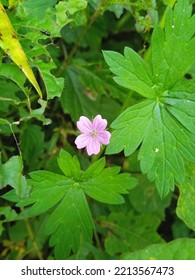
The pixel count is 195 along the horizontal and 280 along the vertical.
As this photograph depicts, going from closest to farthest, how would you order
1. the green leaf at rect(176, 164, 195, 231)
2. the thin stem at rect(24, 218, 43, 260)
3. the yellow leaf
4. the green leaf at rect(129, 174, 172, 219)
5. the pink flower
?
the yellow leaf, the pink flower, the green leaf at rect(176, 164, 195, 231), the thin stem at rect(24, 218, 43, 260), the green leaf at rect(129, 174, 172, 219)

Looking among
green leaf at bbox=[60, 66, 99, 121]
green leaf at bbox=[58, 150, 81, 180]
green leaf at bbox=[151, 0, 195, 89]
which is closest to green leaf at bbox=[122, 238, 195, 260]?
green leaf at bbox=[58, 150, 81, 180]

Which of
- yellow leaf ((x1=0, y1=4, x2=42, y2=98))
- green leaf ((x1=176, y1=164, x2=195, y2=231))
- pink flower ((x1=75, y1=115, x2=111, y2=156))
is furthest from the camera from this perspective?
green leaf ((x1=176, y1=164, x2=195, y2=231))

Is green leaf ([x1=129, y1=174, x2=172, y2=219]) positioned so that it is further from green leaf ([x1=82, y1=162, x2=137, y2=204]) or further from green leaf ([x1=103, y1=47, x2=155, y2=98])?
green leaf ([x1=103, y1=47, x2=155, y2=98])

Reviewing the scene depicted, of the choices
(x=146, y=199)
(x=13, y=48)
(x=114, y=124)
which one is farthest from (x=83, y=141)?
(x=146, y=199)

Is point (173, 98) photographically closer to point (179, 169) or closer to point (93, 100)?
point (179, 169)

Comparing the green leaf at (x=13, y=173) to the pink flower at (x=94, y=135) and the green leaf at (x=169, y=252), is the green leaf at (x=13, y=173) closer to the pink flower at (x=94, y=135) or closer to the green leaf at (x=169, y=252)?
the pink flower at (x=94, y=135)
